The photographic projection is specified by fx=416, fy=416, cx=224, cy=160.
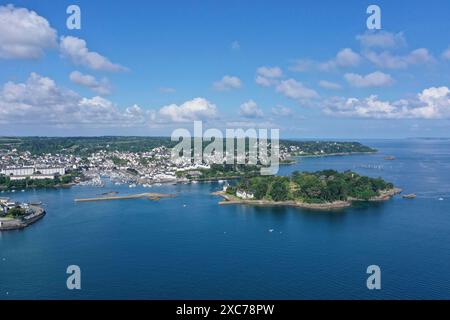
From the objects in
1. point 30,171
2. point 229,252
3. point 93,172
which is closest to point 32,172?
point 30,171

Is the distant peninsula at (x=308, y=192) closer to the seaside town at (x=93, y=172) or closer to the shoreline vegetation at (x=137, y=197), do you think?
the seaside town at (x=93, y=172)

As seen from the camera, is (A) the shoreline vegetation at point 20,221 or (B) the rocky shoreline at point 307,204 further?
(B) the rocky shoreline at point 307,204

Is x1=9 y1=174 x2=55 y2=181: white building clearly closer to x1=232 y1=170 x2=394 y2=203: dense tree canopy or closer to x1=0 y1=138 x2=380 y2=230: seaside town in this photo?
x1=0 y1=138 x2=380 y2=230: seaside town

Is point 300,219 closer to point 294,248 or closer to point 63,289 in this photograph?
point 294,248

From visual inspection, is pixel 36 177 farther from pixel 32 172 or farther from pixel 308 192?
pixel 308 192

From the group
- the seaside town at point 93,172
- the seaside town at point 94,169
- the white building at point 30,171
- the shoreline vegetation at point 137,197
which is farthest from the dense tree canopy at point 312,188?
the white building at point 30,171

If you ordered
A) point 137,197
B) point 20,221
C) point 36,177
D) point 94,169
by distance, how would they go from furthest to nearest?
point 94,169, point 36,177, point 137,197, point 20,221

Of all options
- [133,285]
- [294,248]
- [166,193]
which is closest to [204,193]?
[166,193]
